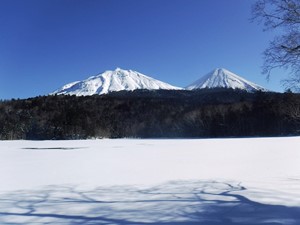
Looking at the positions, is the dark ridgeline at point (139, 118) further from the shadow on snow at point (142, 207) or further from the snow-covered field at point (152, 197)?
the shadow on snow at point (142, 207)

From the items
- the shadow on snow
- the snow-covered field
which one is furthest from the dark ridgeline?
the shadow on snow

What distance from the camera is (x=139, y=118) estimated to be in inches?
2810

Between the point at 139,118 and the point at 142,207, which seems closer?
the point at 142,207

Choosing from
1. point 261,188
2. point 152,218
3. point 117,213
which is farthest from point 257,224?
point 261,188

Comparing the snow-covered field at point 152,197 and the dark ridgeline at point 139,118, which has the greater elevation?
the dark ridgeline at point 139,118

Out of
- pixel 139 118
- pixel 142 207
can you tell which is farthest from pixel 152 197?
pixel 139 118

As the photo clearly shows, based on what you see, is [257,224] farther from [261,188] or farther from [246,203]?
[261,188]

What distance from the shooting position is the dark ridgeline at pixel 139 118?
54.7m

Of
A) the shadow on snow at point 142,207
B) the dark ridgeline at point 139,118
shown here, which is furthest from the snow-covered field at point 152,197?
the dark ridgeline at point 139,118

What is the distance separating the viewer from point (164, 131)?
68.9 metres

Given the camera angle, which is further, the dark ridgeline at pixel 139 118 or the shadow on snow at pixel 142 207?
the dark ridgeline at pixel 139 118

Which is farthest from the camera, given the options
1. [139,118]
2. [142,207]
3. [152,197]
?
[139,118]

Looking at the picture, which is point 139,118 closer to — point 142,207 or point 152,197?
point 152,197

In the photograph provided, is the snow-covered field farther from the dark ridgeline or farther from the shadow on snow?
the dark ridgeline
